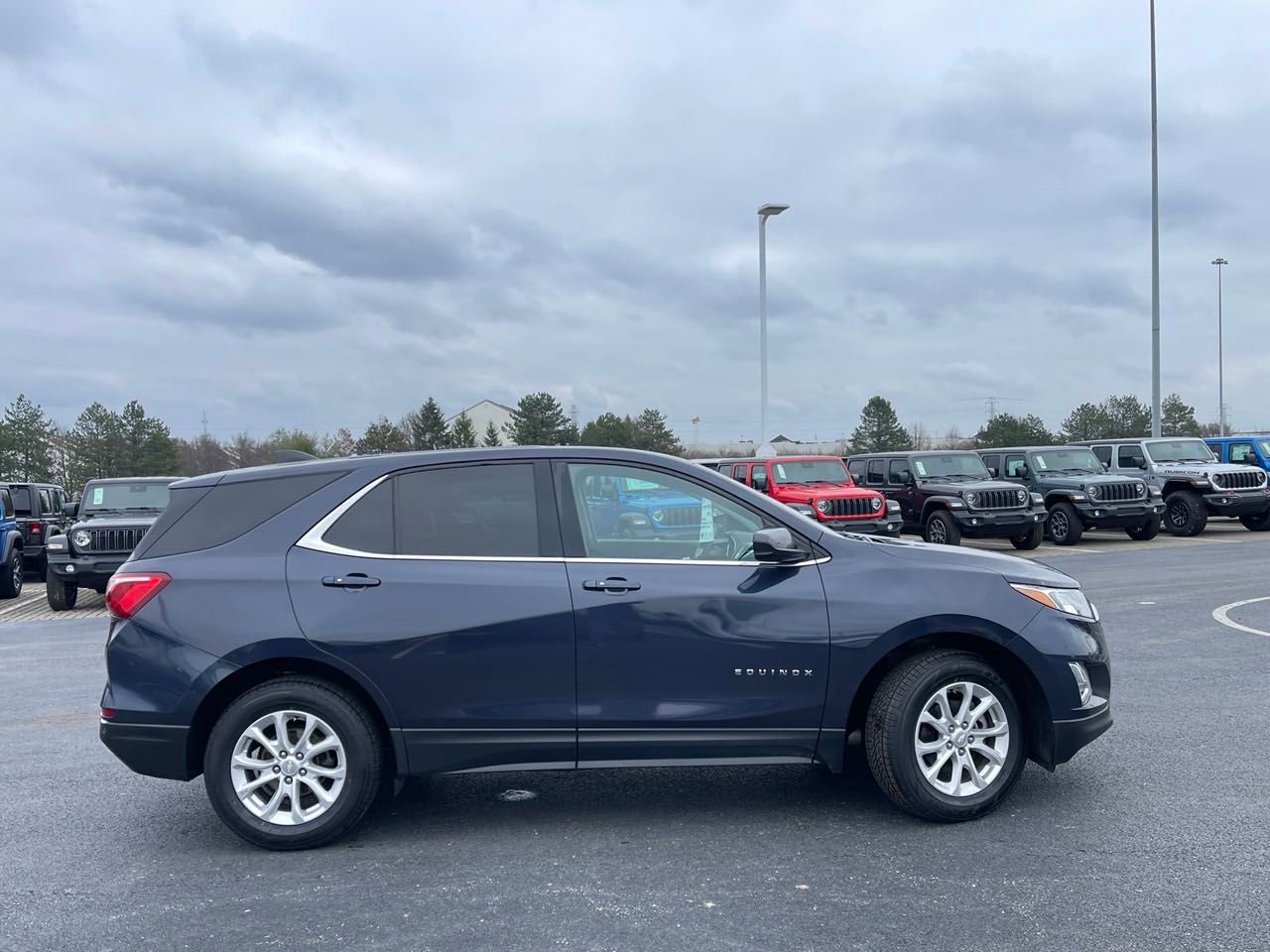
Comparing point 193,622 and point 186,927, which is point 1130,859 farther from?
point 193,622

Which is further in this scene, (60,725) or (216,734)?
(60,725)

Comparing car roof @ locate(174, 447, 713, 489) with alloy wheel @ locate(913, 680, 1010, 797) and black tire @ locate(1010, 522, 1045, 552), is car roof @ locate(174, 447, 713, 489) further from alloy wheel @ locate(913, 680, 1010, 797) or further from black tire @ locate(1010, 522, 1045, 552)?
black tire @ locate(1010, 522, 1045, 552)

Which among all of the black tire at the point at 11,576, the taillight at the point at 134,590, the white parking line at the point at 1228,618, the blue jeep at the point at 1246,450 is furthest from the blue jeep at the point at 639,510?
the blue jeep at the point at 1246,450

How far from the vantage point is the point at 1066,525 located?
2025cm

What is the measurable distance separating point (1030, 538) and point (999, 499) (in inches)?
51.6

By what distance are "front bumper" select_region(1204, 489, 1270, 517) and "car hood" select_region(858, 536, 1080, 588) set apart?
58.9ft

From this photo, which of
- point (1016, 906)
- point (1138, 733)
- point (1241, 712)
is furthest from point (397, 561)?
point (1241, 712)

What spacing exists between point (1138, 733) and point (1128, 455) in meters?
17.3

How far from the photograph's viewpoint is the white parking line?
380 inches

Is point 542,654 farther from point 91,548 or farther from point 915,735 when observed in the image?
point 91,548

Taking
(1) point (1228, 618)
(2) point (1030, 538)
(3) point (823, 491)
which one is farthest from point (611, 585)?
(2) point (1030, 538)

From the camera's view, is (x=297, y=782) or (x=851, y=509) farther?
(x=851, y=509)

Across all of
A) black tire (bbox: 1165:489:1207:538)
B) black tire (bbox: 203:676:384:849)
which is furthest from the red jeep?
black tire (bbox: 203:676:384:849)

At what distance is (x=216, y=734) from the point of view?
469cm
